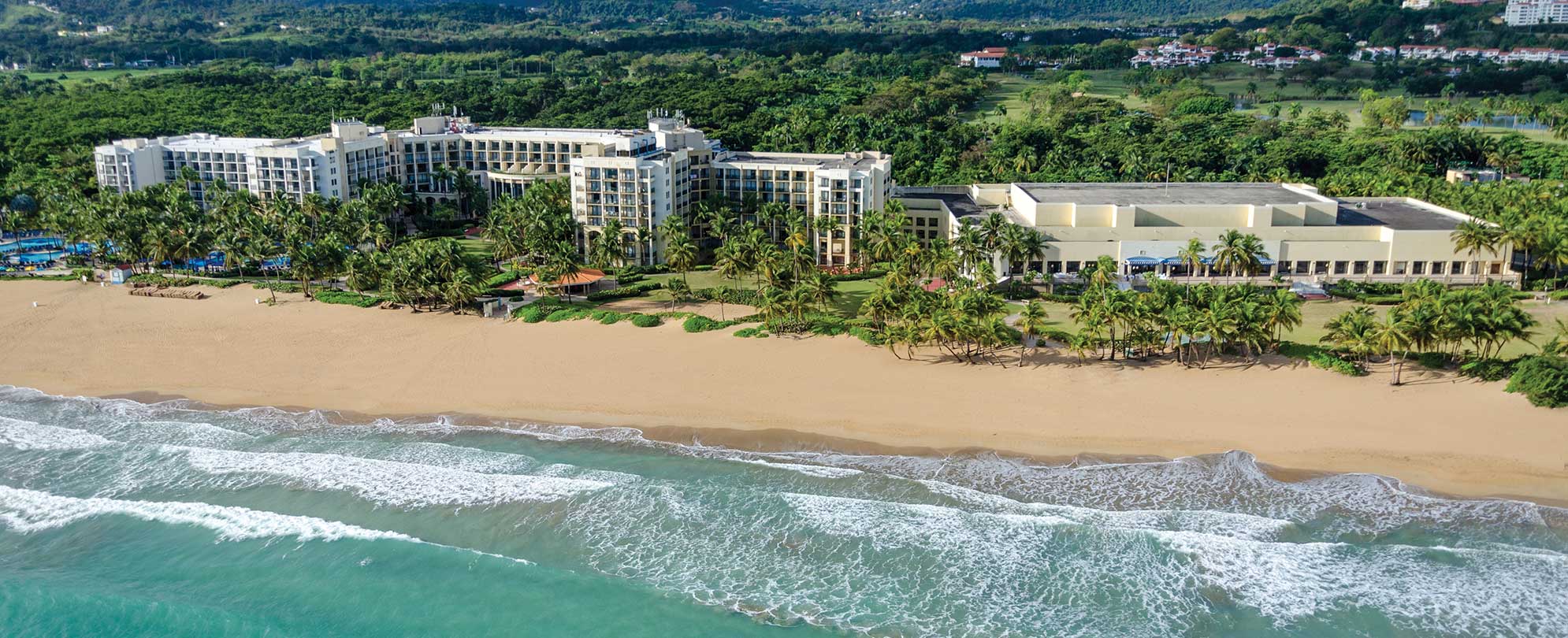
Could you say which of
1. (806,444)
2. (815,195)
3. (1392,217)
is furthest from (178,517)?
(1392,217)

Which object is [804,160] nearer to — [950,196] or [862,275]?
[950,196]

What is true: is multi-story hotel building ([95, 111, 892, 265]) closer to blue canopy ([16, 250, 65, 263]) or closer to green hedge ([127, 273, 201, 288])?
green hedge ([127, 273, 201, 288])

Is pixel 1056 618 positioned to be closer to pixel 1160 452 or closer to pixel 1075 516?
pixel 1075 516

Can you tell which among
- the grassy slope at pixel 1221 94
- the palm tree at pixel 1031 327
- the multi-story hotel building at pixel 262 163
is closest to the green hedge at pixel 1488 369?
the palm tree at pixel 1031 327

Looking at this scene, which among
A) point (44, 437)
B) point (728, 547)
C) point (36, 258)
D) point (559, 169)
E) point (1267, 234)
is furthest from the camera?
point (559, 169)

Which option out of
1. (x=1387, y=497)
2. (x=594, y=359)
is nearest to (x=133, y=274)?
(x=594, y=359)

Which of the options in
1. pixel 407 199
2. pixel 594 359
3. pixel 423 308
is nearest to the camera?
pixel 594 359
